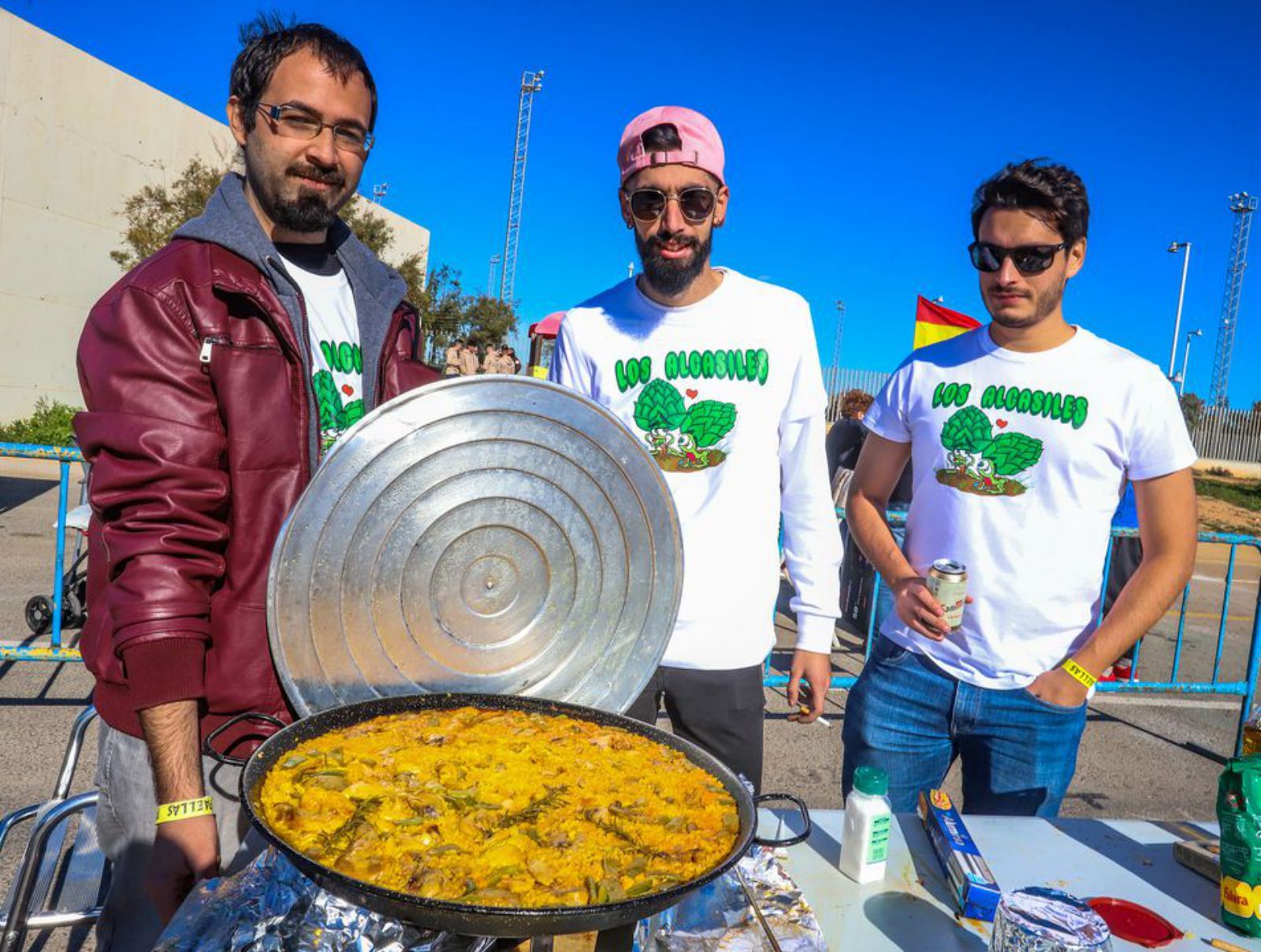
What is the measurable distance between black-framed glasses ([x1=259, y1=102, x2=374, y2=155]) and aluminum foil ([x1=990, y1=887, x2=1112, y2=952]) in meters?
2.30

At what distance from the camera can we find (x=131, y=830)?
7.13 ft

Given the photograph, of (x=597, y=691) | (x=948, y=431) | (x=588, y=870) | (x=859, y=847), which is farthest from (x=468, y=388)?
(x=948, y=431)

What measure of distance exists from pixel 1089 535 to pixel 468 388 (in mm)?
2267

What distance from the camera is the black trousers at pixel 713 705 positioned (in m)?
3.00

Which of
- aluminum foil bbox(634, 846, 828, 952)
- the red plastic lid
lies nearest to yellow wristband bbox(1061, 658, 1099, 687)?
the red plastic lid

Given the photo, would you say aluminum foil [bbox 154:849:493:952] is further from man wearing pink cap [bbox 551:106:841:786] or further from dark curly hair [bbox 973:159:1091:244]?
dark curly hair [bbox 973:159:1091:244]

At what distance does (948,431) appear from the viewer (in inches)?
127

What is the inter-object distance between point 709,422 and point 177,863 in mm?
1911

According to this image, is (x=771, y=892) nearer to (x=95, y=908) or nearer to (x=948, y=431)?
(x=948, y=431)

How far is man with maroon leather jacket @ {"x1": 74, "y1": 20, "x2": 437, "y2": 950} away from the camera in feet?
6.32

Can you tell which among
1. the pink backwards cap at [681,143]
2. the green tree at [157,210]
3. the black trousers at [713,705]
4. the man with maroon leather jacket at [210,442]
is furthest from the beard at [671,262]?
the green tree at [157,210]

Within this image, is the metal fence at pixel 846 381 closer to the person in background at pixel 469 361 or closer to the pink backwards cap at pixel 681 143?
the person in background at pixel 469 361

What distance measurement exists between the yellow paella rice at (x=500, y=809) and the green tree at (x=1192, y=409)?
43.6 m

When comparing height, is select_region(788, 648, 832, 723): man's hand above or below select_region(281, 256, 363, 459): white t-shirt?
below
